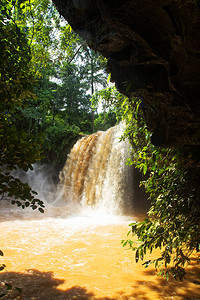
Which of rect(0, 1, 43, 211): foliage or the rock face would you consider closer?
the rock face

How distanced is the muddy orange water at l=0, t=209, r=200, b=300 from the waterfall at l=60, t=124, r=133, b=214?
13.0 feet

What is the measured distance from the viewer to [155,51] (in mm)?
2035

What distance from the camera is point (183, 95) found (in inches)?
91.4

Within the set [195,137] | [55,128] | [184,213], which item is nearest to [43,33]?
[195,137]

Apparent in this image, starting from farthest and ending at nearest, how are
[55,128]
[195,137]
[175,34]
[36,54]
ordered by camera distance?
[55,128] → [36,54] → [195,137] → [175,34]

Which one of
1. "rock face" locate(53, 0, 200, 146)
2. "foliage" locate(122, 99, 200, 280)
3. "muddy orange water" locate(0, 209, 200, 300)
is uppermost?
"rock face" locate(53, 0, 200, 146)

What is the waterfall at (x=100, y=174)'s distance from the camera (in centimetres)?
1047

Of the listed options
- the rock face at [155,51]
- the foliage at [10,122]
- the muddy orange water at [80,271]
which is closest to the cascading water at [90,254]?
the muddy orange water at [80,271]

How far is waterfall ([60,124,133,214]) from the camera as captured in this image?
10469 mm

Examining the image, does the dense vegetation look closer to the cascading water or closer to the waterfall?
the cascading water

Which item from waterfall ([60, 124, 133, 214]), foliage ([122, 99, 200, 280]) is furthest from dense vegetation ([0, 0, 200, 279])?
waterfall ([60, 124, 133, 214])

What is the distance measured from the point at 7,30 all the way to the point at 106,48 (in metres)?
1.10

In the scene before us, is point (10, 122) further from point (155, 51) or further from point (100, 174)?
point (100, 174)

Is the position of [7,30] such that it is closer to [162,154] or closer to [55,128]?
[162,154]
